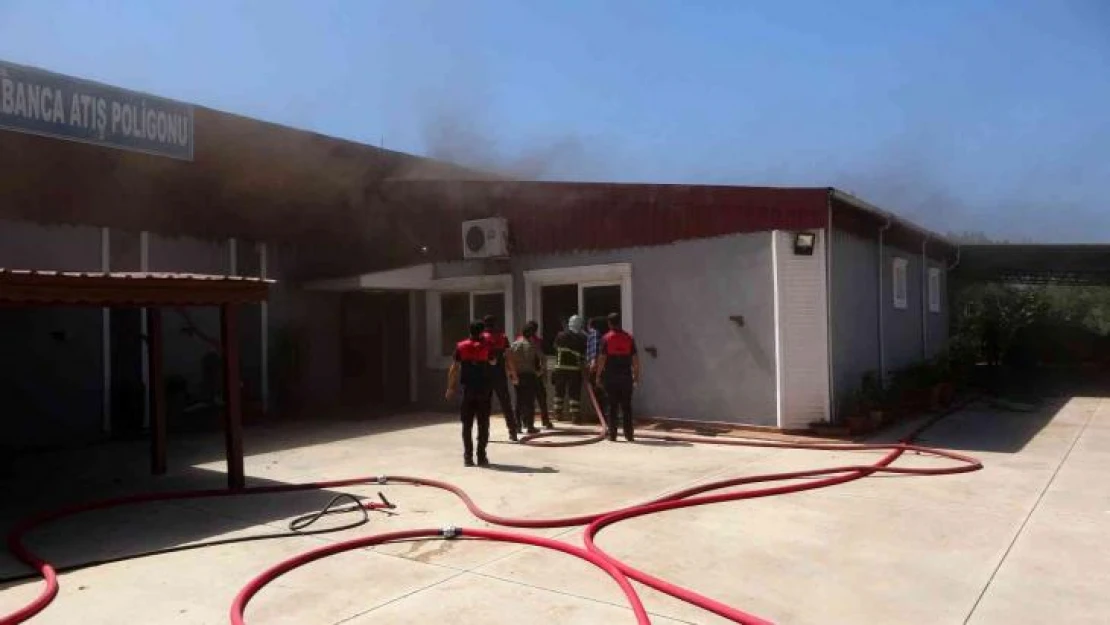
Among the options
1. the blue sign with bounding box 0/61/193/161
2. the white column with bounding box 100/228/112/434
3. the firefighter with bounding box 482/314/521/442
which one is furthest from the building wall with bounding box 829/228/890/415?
the white column with bounding box 100/228/112/434

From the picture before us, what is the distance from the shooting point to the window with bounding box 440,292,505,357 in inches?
503

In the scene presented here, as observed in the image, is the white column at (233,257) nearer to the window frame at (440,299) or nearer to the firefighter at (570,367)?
the window frame at (440,299)

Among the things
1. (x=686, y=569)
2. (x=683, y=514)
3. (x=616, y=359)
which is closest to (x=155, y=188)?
(x=616, y=359)

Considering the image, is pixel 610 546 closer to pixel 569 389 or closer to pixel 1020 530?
pixel 1020 530

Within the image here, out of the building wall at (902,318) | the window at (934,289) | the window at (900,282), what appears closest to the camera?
the building wall at (902,318)

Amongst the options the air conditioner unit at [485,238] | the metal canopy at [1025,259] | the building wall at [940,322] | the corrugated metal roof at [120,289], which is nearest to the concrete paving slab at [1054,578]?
the corrugated metal roof at [120,289]

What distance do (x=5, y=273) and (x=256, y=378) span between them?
22.2 ft

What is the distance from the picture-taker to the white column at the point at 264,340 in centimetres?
1211

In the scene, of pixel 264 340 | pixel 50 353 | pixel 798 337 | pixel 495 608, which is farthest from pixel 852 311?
pixel 50 353

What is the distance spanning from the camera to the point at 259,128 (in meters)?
11.5

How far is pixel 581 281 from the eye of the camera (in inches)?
459

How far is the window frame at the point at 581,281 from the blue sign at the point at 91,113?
5046mm

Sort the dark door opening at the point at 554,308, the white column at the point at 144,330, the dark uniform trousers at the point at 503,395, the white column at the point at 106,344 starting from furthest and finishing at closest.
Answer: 1. the dark door opening at the point at 554,308
2. the white column at the point at 144,330
3. the white column at the point at 106,344
4. the dark uniform trousers at the point at 503,395

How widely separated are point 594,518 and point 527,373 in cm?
467
